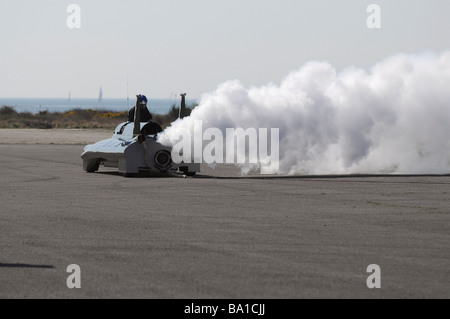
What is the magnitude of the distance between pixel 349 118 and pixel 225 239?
52.7ft

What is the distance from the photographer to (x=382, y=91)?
95.9 ft

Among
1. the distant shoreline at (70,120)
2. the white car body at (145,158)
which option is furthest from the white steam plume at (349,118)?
the distant shoreline at (70,120)

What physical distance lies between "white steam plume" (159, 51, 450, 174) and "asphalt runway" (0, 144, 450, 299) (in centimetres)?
413

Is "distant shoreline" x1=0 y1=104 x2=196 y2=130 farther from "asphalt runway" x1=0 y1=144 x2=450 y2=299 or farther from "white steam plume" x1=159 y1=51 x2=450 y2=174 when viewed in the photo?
"asphalt runway" x1=0 y1=144 x2=450 y2=299

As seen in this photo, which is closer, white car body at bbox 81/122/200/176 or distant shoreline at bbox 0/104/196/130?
white car body at bbox 81/122/200/176

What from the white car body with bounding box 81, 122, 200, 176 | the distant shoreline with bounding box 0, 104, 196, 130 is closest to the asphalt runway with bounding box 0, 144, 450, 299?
the white car body with bounding box 81, 122, 200, 176

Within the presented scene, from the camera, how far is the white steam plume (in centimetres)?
2772

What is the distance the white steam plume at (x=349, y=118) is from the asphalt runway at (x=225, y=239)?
4134 mm

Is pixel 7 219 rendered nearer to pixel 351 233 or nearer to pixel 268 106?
pixel 351 233

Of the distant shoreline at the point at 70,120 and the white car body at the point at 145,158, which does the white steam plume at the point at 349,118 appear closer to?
the white car body at the point at 145,158

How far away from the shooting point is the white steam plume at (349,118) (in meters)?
27.7

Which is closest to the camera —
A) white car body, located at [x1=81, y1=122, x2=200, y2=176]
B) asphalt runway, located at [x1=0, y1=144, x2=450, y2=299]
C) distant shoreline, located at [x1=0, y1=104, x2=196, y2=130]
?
asphalt runway, located at [x1=0, y1=144, x2=450, y2=299]
